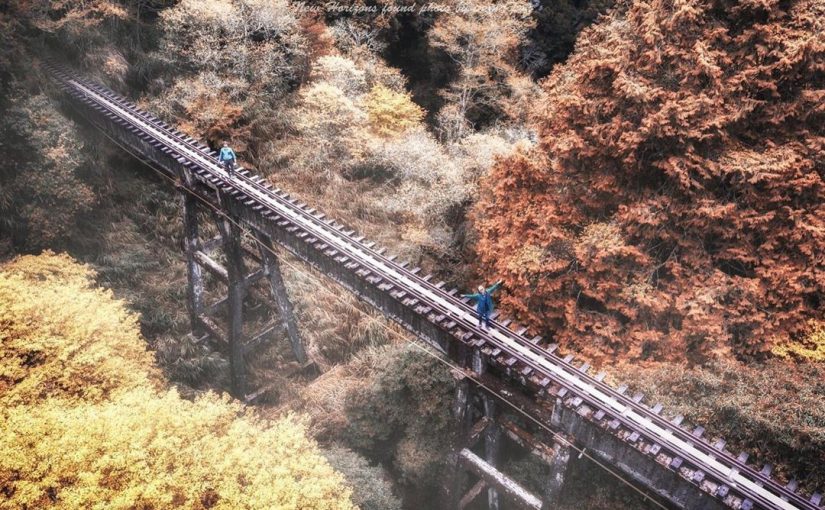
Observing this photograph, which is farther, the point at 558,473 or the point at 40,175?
the point at 40,175

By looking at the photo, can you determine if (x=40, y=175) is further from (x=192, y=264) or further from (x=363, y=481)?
(x=363, y=481)

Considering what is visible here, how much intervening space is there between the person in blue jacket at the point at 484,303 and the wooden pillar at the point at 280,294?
7.19m

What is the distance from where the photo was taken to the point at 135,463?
9820mm

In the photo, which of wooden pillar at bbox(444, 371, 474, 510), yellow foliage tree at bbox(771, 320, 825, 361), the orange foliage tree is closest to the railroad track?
wooden pillar at bbox(444, 371, 474, 510)

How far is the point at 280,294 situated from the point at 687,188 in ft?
42.1

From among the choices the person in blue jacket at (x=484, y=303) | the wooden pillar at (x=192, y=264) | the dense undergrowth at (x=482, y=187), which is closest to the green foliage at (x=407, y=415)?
the dense undergrowth at (x=482, y=187)

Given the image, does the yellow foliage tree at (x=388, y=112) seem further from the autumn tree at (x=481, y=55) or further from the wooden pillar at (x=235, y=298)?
the wooden pillar at (x=235, y=298)

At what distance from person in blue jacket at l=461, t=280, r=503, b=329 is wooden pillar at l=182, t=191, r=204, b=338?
1074cm

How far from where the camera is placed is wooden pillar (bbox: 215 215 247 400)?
16516 millimetres

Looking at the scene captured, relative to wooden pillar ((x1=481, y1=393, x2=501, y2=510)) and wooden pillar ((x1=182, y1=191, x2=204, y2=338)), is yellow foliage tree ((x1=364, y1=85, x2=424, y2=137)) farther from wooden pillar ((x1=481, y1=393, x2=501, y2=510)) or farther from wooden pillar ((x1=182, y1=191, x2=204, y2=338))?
wooden pillar ((x1=481, y1=393, x2=501, y2=510))

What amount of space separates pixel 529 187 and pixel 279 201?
753cm

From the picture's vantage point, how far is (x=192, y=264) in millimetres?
18375

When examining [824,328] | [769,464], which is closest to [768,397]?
[769,464]

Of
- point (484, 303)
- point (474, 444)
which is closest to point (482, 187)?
point (484, 303)
